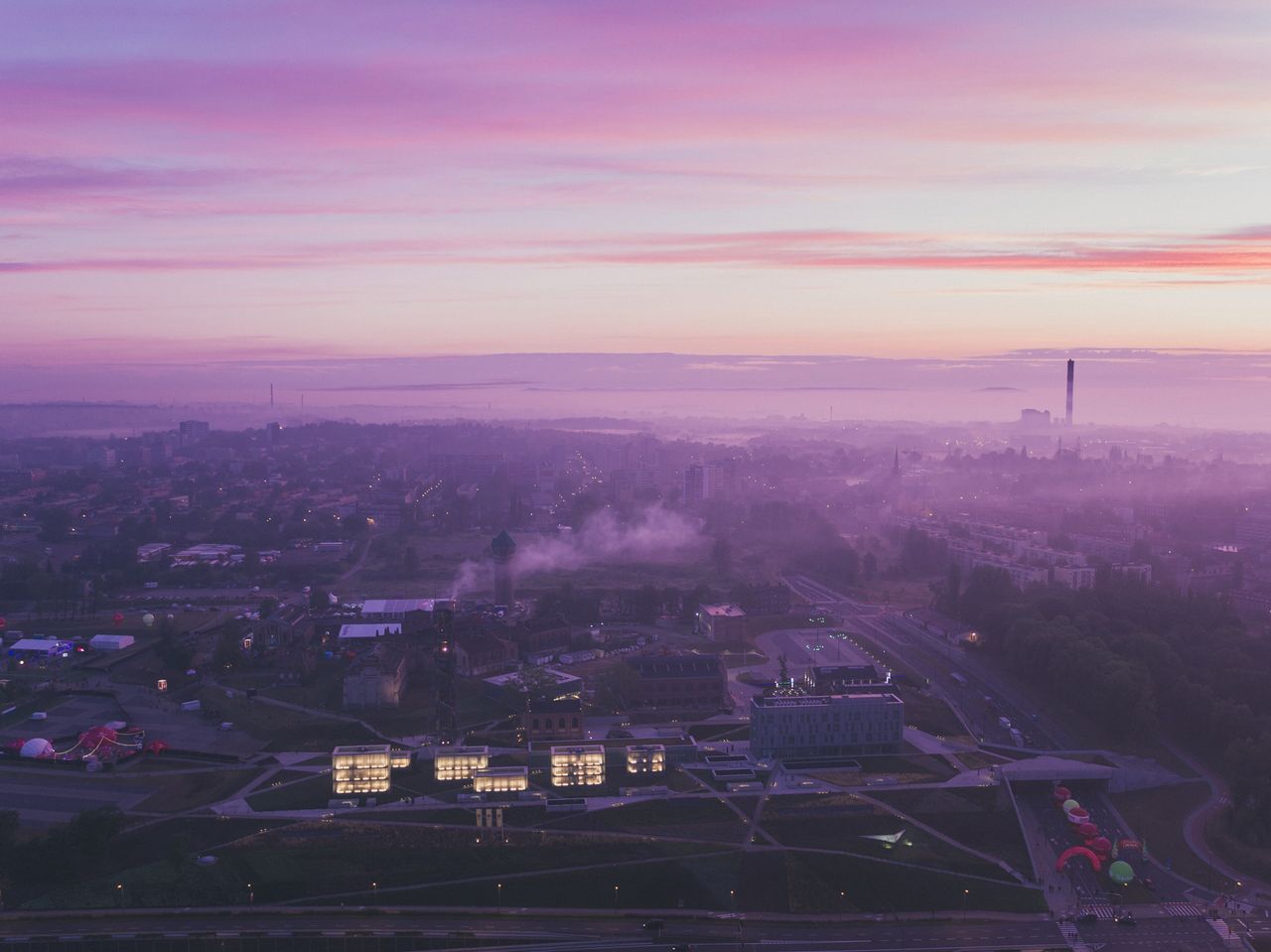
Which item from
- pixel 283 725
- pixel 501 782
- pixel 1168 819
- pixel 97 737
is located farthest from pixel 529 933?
pixel 1168 819

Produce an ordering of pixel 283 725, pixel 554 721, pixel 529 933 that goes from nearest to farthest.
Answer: pixel 529 933 < pixel 554 721 < pixel 283 725

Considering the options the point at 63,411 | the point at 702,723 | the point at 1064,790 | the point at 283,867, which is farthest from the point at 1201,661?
the point at 63,411

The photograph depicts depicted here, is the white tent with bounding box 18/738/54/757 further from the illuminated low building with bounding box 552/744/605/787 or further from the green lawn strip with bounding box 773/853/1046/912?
the green lawn strip with bounding box 773/853/1046/912

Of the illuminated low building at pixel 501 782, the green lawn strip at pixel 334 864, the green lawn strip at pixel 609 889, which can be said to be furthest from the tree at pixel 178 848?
the illuminated low building at pixel 501 782

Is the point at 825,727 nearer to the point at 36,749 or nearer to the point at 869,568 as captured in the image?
the point at 36,749

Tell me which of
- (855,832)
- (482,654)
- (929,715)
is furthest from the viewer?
(482,654)

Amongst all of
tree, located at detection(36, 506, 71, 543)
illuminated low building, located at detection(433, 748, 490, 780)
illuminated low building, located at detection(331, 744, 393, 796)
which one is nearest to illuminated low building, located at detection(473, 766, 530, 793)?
illuminated low building, located at detection(433, 748, 490, 780)

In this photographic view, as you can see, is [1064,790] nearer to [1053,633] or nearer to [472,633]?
[1053,633]
